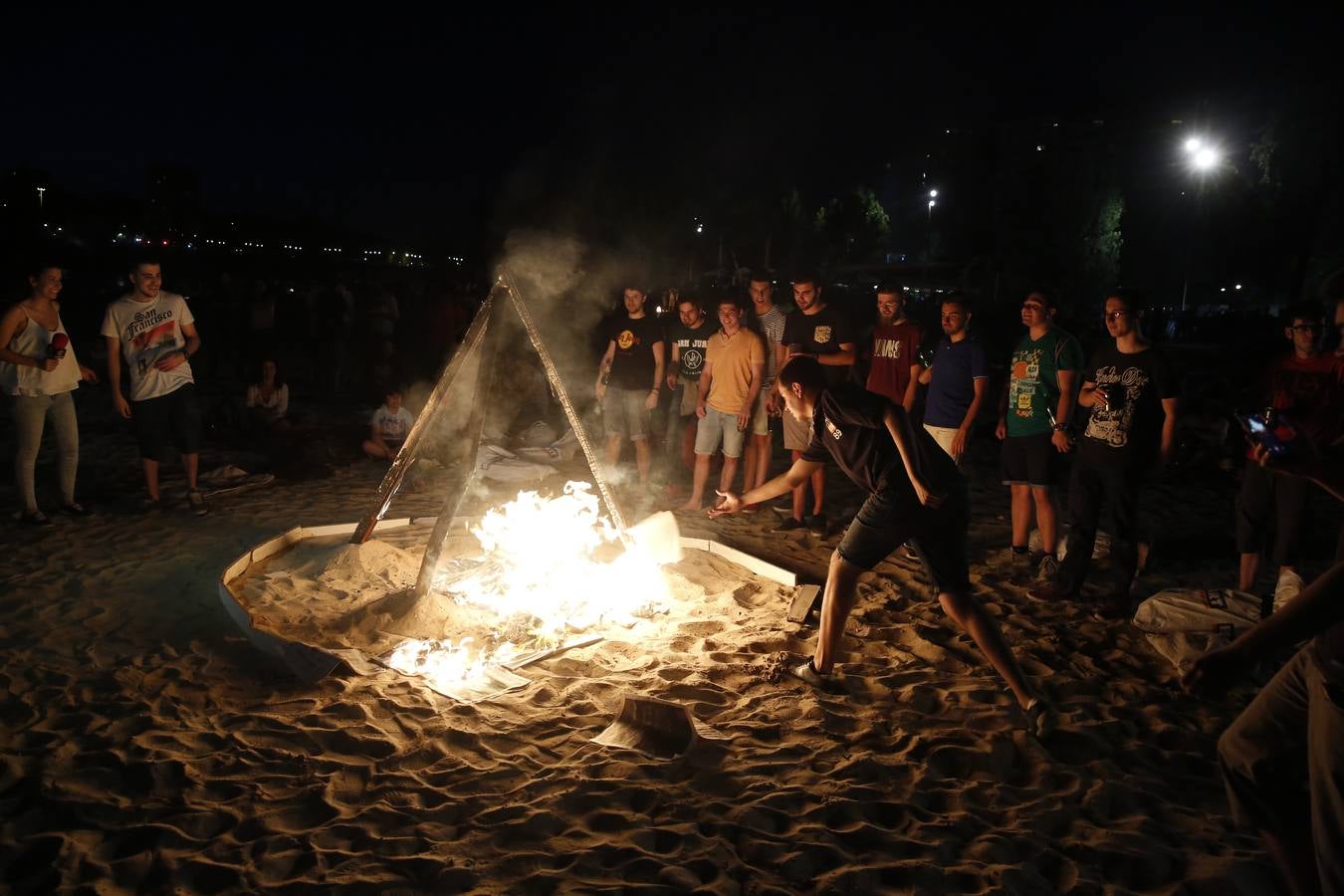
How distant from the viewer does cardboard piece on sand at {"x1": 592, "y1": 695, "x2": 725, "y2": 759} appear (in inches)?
140

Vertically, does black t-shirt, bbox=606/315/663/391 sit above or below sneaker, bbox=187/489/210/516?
above

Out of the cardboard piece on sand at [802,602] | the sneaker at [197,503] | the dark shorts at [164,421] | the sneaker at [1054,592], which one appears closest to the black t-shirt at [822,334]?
the cardboard piece on sand at [802,602]

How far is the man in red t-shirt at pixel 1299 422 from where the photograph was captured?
4625 millimetres

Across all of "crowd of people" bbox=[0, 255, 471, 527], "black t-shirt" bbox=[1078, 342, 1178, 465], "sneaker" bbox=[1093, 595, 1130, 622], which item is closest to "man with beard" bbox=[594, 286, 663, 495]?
"crowd of people" bbox=[0, 255, 471, 527]

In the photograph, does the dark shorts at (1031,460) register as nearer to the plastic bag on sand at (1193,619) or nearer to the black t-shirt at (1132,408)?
the black t-shirt at (1132,408)

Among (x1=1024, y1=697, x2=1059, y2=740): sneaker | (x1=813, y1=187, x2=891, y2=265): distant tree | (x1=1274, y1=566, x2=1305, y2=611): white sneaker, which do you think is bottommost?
(x1=1024, y1=697, x2=1059, y2=740): sneaker

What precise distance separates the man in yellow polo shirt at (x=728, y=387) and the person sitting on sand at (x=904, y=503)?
3.11 m

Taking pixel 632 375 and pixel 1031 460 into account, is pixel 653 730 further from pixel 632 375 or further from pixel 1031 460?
pixel 632 375

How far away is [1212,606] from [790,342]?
12.3ft

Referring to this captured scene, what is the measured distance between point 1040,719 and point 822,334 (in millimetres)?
4023

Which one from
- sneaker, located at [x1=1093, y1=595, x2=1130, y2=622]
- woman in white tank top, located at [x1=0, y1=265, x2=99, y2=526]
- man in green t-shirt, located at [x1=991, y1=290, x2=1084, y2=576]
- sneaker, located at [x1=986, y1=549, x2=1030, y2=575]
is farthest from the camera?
woman in white tank top, located at [x1=0, y1=265, x2=99, y2=526]

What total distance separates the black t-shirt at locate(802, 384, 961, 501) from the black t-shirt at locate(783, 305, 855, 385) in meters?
2.94

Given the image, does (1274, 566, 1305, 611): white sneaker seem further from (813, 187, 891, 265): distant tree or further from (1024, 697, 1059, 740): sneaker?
(813, 187, 891, 265): distant tree

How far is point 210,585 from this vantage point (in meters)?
5.40
